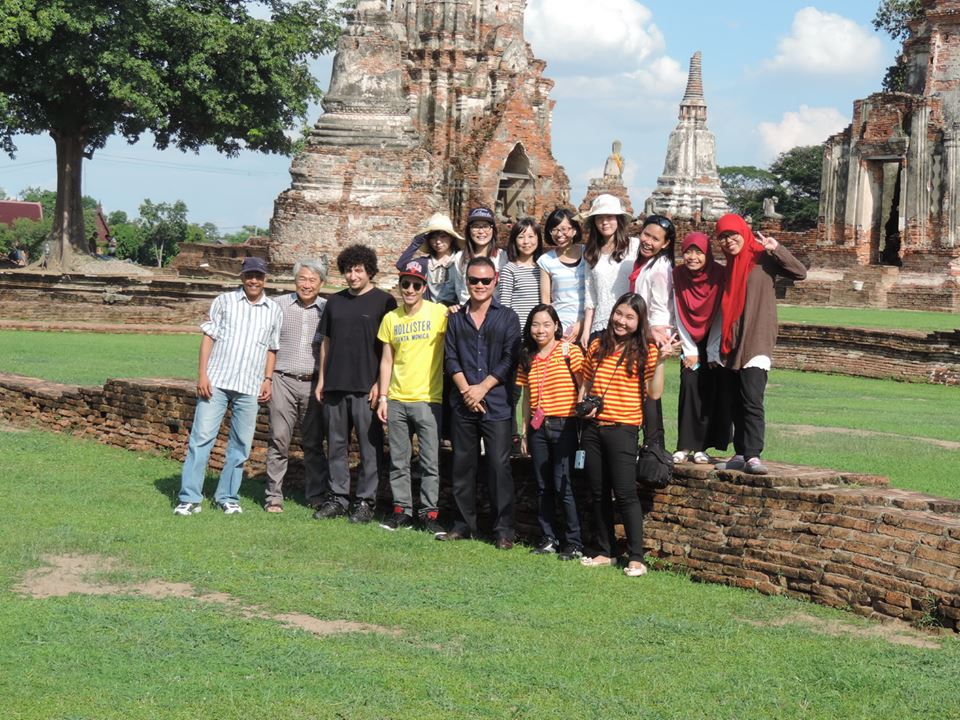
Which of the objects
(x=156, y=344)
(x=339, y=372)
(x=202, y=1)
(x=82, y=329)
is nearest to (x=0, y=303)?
(x=82, y=329)

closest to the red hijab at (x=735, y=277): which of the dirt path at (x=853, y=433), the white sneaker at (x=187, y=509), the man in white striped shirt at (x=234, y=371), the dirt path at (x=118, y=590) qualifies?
the dirt path at (x=118, y=590)

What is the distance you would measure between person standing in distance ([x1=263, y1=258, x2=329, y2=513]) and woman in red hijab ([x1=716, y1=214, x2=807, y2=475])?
2304mm

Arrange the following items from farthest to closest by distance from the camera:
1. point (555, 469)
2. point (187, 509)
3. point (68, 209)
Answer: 1. point (68, 209)
2. point (187, 509)
3. point (555, 469)

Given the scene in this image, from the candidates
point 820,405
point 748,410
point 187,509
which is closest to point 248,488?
point 187,509

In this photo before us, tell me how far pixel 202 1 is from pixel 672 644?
81.4 ft

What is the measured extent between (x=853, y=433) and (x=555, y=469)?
16.0 feet

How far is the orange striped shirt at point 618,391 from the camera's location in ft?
20.7

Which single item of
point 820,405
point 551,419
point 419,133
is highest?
point 419,133

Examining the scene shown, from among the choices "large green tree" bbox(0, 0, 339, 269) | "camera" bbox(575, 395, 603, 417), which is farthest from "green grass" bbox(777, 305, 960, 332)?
"camera" bbox(575, 395, 603, 417)

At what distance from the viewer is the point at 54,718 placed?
4.23 m

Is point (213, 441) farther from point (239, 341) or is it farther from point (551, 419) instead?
point (551, 419)

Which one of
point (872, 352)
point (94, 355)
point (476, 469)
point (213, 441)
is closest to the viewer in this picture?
point (476, 469)

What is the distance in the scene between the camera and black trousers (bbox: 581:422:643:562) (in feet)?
20.5

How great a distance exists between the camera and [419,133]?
2561 cm
